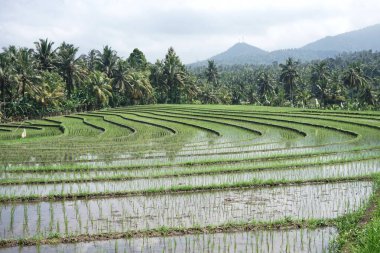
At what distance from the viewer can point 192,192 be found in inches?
480

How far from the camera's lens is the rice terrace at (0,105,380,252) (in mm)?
8375

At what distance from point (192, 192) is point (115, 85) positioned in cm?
4196

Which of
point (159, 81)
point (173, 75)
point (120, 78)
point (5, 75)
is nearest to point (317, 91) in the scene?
point (173, 75)

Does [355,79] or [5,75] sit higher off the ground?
[5,75]

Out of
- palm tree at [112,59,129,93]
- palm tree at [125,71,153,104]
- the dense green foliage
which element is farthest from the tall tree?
the dense green foliage

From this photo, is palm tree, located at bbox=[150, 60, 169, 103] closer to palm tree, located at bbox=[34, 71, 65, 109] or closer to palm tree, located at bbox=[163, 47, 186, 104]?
palm tree, located at bbox=[163, 47, 186, 104]

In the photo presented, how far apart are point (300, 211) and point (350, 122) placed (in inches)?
767

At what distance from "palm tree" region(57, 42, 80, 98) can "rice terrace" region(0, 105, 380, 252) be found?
Answer: 23.9m

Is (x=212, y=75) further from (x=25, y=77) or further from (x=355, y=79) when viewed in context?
(x=25, y=77)

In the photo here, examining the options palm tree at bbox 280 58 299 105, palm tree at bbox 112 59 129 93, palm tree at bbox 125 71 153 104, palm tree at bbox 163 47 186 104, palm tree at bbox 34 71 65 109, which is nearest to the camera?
palm tree at bbox 34 71 65 109

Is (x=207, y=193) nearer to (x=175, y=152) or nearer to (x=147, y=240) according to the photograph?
(x=147, y=240)

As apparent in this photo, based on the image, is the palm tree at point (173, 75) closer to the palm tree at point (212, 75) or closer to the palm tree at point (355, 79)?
the palm tree at point (212, 75)

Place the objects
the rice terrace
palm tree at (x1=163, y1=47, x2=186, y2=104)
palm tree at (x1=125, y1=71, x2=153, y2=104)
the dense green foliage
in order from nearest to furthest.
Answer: the rice terrace
the dense green foliage
palm tree at (x1=125, y1=71, x2=153, y2=104)
palm tree at (x1=163, y1=47, x2=186, y2=104)

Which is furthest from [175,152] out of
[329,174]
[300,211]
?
[300,211]
